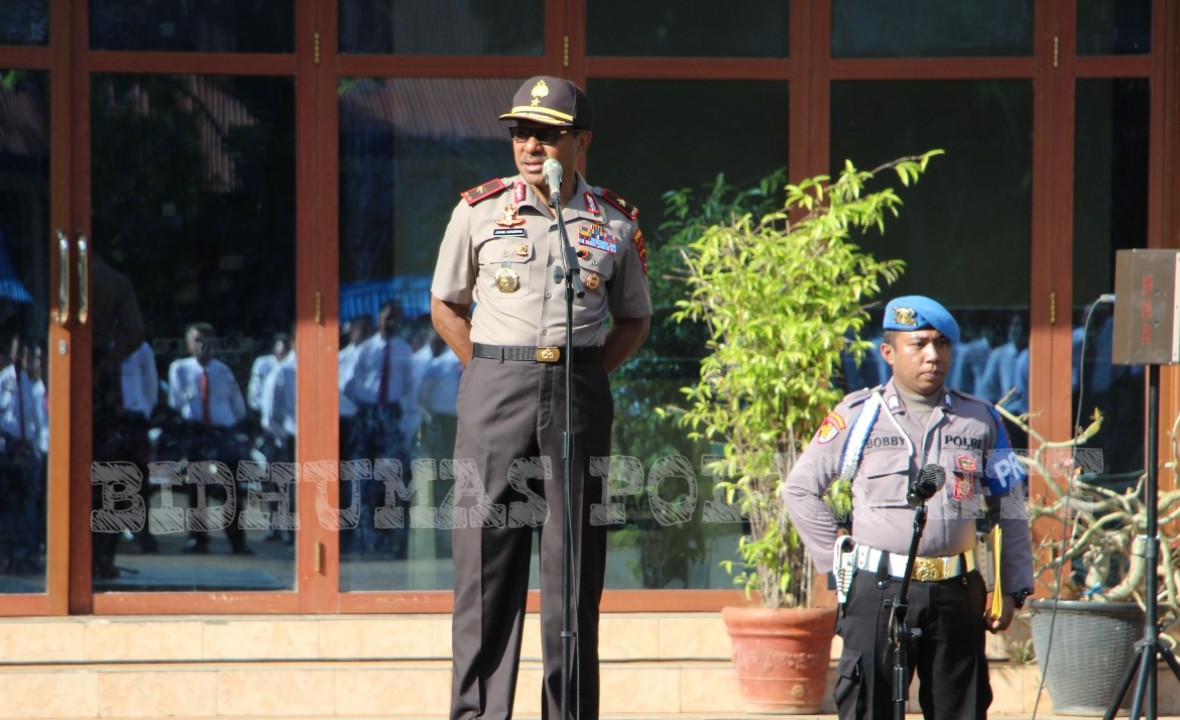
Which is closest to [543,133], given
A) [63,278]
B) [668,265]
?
[668,265]

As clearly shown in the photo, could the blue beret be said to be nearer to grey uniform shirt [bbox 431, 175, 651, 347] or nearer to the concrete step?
grey uniform shirt [bbox 431, 175, 651, 347]

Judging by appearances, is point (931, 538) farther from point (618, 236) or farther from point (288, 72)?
point (288, 72)

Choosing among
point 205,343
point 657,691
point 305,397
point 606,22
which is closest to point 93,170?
point 205,343

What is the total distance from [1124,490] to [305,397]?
149 inches

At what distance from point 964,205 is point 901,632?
132 inches

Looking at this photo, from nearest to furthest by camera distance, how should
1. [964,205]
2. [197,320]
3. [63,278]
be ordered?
1. [63,278]
2. [197,320]
3. [964,205]

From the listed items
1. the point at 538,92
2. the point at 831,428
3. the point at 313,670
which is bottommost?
Result: the point at 313,670

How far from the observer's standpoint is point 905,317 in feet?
15.6

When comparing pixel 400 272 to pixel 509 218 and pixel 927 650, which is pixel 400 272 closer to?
pixel 509 218

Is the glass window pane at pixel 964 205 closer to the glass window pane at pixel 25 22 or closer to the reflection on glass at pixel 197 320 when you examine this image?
the reflection on glass at pixel 197 320

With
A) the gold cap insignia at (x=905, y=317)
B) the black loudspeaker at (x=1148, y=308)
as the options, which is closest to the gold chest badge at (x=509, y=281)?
the gold cap insignia at (x=905, y=317)

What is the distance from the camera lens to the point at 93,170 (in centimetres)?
705

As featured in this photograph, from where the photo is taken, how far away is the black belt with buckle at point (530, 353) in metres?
4.73

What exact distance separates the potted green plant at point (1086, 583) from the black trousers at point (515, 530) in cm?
224
